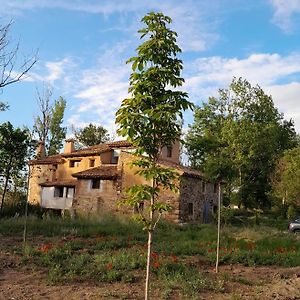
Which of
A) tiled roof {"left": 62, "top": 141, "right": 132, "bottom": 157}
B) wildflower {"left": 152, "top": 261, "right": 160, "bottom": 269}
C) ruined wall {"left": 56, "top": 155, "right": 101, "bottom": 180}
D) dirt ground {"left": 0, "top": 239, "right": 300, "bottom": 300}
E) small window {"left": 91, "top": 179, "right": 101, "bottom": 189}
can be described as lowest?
dirt ground {"left": 0, "top": 239, "right": 300, "bottom": 300}

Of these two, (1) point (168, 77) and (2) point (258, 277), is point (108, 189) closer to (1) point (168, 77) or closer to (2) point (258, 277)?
(2) point (258, 277)

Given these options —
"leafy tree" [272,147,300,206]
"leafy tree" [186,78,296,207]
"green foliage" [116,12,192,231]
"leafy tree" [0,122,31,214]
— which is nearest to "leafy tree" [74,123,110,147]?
"leafy tree" [186,78,296,207]

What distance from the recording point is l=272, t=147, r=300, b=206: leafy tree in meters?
37.0

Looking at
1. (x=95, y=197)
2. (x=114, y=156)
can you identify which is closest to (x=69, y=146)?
(x=114, y=156)

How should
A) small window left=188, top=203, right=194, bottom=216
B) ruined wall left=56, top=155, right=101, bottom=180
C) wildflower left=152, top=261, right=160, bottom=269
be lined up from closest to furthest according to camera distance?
wildflower left=152, top=261, right=160, bottom=269 → small window left=188, top=203, right=194, bottom=216 → ruined wall left=56, top=155, right=101, bottom=180

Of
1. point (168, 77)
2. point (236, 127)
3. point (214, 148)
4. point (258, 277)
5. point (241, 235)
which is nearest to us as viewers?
point (168, 77)

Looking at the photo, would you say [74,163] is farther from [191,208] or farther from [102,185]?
[191,208]

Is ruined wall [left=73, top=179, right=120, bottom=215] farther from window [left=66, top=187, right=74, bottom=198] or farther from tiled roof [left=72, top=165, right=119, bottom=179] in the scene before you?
window [left=66, top=187, right=74, bottom=198]

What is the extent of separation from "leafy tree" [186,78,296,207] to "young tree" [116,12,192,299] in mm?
35681

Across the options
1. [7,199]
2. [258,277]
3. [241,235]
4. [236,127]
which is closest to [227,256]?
[258,277]

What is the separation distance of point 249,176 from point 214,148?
5200mm

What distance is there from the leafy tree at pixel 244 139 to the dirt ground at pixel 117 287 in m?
31.6

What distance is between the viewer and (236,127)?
143ft

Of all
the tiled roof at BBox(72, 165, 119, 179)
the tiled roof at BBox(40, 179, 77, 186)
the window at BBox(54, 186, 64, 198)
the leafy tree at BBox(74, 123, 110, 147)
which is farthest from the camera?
the leafy tree at BBox(74, 123, 110, 147)
